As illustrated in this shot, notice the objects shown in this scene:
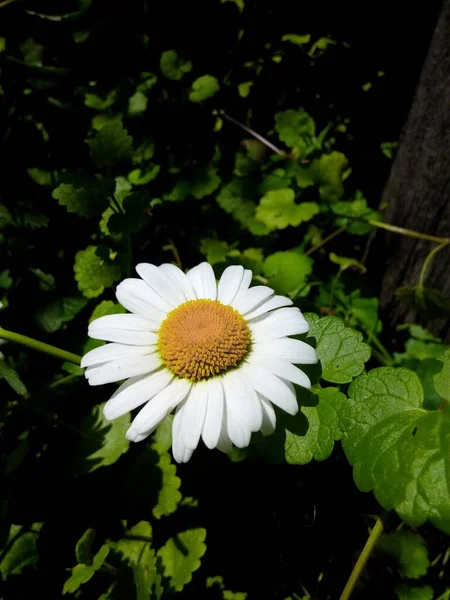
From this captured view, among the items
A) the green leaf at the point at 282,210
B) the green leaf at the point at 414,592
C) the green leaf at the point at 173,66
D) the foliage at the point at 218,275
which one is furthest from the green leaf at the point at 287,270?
the green leaf at the point at 414,592

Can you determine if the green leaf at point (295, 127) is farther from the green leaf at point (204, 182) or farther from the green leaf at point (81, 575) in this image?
the green leaf at point (81, 575)

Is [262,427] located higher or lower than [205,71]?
lower

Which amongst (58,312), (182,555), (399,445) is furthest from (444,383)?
(58,312)

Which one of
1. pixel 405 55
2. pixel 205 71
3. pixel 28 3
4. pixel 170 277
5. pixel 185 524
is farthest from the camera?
pixel 205 71

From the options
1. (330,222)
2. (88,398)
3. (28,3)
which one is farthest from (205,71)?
(88,398)

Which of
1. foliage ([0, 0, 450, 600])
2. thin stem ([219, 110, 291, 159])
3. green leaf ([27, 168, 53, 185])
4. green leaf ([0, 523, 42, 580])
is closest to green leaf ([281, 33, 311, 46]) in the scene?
foliage ([0, 0, 450, 600])

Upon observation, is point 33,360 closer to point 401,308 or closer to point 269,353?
point 269,353
